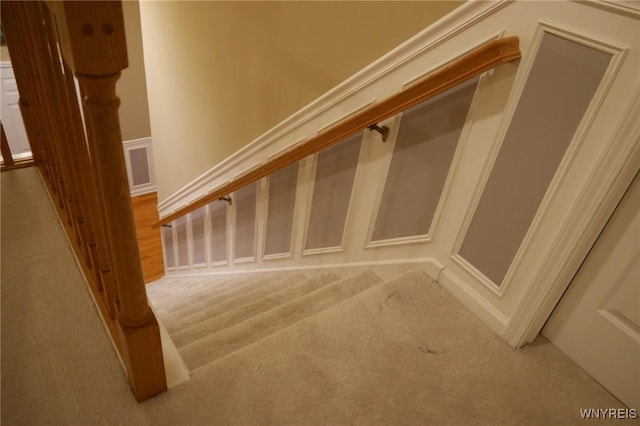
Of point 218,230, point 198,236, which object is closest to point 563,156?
point 218,230

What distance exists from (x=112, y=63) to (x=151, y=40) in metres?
3.61

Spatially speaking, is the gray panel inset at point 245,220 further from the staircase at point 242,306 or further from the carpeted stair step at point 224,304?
the carpeted stair step at point 224,304

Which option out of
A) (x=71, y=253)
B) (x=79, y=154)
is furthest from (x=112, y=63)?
(x=71, y=253)

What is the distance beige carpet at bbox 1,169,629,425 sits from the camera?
1.24 meters

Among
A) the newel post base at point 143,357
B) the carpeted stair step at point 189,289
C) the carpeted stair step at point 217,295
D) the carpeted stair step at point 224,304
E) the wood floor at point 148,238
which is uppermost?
the newel post base at point 143,357

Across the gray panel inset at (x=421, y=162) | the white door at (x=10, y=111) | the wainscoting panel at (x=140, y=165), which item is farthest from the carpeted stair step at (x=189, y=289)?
the white door at (x=10, y=111)

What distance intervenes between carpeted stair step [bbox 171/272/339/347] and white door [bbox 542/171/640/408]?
3.98 ft

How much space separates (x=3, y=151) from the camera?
2.08 metres

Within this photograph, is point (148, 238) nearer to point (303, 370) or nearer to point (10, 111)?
point (10, 111)

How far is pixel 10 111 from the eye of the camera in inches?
199

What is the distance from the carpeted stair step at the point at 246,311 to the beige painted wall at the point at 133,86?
347 centimetres

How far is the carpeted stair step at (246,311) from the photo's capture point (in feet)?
7.03

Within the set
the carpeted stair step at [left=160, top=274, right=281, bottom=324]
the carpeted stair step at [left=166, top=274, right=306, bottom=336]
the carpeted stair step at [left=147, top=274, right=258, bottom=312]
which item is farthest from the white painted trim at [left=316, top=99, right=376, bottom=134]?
the carpeted stair step at [left=147, top=274, right=258, bottom=312]

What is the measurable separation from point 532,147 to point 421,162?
1.57 ft
